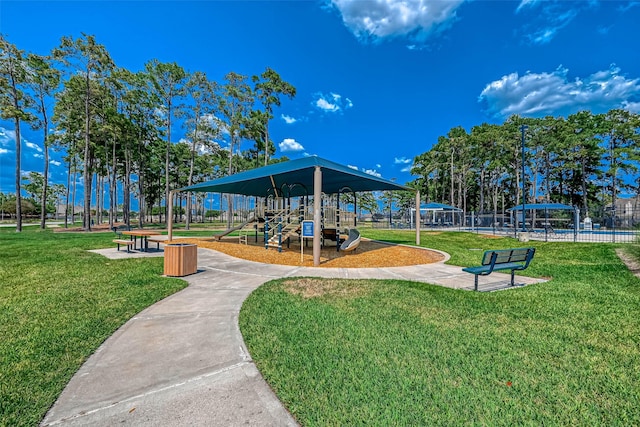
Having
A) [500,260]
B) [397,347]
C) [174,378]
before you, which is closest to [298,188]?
[500,260]

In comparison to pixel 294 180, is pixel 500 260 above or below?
below

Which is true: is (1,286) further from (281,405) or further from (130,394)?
(281,405)

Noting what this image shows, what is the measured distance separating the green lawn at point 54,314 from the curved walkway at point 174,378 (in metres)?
0.18

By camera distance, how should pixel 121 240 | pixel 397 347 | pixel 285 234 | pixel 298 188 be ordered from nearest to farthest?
pixel 397 347 < pixel 121 240 < pixel 285 234 < pixel 298 188

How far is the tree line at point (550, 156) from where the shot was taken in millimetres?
34688

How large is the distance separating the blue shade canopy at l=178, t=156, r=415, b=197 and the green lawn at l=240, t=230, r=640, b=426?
5995 millimetres

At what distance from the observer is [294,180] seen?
53.6 feet

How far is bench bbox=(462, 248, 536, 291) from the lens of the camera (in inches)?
234

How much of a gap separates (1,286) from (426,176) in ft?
180

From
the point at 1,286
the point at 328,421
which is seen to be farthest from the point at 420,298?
the point at 1,286

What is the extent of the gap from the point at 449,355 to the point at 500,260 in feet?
14.1

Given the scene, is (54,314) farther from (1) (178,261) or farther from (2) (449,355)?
(2) (449,355)

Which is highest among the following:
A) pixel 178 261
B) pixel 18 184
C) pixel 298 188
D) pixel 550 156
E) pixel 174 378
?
pixel 550 156

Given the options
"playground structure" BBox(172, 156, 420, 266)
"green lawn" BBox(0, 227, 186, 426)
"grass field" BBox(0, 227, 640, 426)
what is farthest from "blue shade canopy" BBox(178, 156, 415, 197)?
"grass field" BBox(0, 227, 640, 426)
